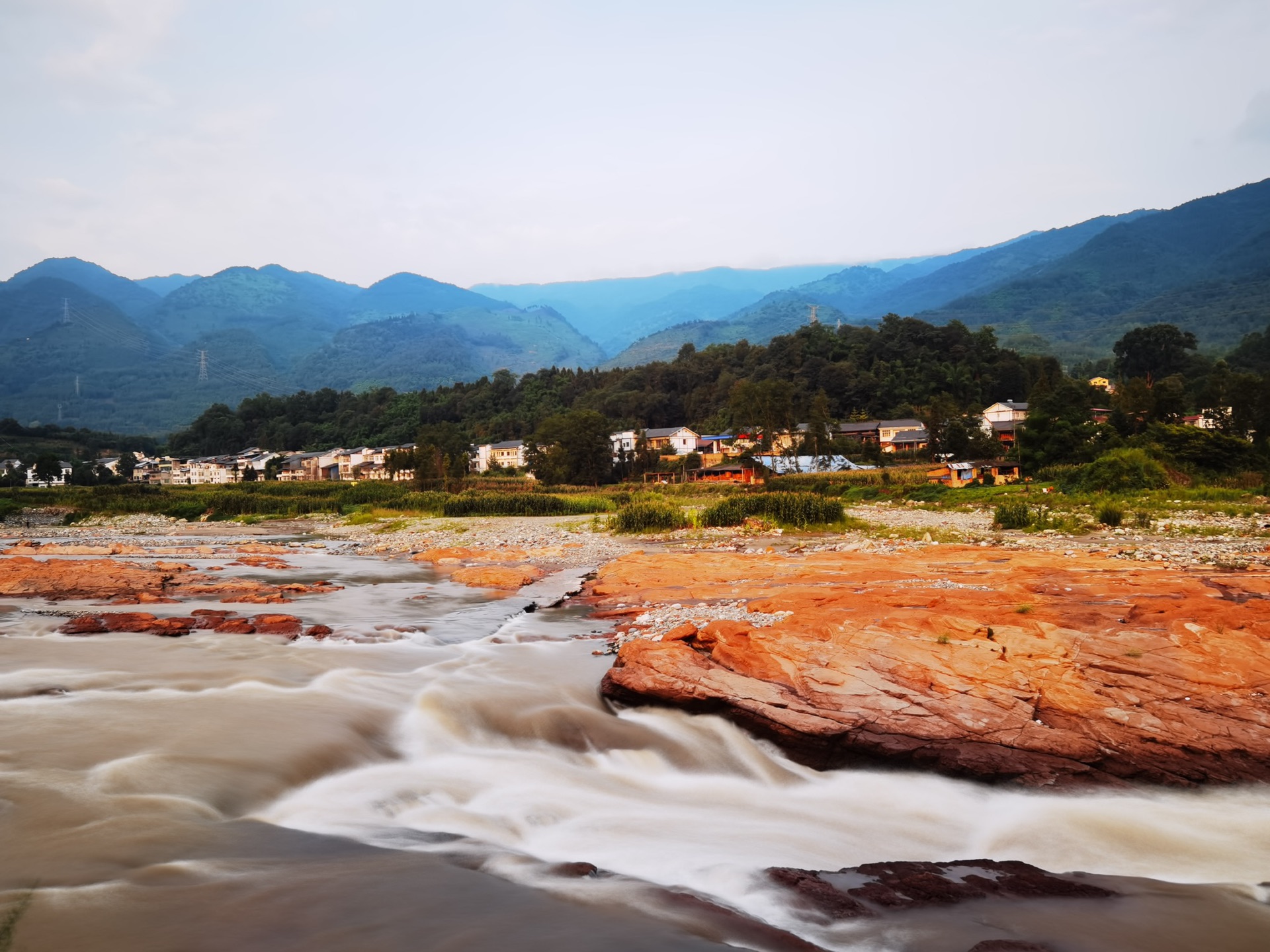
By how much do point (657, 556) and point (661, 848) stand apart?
52.2ft

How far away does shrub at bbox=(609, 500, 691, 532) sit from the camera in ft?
119

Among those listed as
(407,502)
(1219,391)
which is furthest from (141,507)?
(1219,391)

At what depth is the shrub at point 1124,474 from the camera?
39.0 meters

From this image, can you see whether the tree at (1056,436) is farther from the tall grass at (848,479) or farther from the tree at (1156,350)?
the tree at (1156,350)

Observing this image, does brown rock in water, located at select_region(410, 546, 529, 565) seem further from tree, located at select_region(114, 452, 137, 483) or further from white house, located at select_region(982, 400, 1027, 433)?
tree, located at select_region(114, 452, 137, 483)

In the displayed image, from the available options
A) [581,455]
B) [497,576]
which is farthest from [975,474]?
[497,576]

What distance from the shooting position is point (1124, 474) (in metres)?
39.2

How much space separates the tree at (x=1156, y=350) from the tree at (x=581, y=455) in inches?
3553

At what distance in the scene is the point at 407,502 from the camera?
59.9m

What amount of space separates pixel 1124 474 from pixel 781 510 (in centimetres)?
1803

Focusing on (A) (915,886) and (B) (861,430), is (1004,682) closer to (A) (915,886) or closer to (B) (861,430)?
(A) (915,886)

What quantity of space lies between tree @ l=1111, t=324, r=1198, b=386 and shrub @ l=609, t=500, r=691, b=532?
111481 mm

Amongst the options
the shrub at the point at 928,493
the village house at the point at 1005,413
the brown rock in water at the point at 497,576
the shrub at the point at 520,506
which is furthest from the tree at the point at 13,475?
the village house at the point at 1005,413

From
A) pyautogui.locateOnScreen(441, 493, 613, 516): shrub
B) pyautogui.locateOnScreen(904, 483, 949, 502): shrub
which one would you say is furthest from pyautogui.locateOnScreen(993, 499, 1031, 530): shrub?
pyautogui.locateOnScreen(441, 493, 613, 516): shrub
